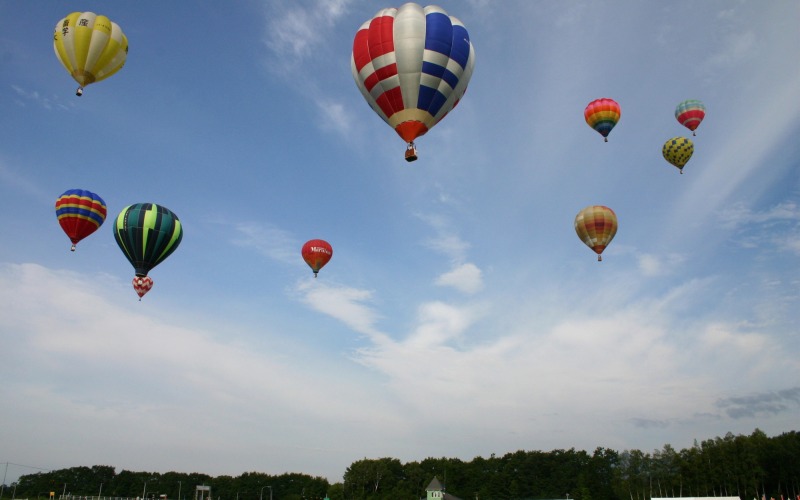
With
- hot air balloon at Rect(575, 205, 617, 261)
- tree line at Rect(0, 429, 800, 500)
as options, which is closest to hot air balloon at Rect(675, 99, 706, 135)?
hot air balloon at Rect(575, 205, 617, 261)

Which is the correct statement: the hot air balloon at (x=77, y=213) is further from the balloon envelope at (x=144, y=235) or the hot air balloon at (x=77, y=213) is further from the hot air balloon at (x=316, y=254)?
the hot air balloon at (x=316, y=254)

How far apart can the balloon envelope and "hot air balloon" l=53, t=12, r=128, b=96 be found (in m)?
10.2

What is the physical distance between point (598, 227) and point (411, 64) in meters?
25.6

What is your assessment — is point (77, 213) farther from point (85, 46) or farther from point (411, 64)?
point (411, 64)

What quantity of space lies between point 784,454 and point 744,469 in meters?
5.75

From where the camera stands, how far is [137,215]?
40531 mm

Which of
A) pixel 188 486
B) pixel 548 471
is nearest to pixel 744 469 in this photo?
pixel 548 471

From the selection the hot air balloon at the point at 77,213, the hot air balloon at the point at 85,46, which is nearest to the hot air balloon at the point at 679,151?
the hot air balloon at the point at 85,46

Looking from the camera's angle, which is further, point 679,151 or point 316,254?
point 679,151

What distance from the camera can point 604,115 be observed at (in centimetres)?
4859

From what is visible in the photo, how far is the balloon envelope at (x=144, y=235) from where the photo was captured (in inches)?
1575

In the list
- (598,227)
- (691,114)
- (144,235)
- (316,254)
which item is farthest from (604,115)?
(144,235)

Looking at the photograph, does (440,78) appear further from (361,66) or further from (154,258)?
(154,258)

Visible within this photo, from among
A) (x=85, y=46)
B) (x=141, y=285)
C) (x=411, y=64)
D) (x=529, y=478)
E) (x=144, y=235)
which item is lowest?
(x=529, y=478)
